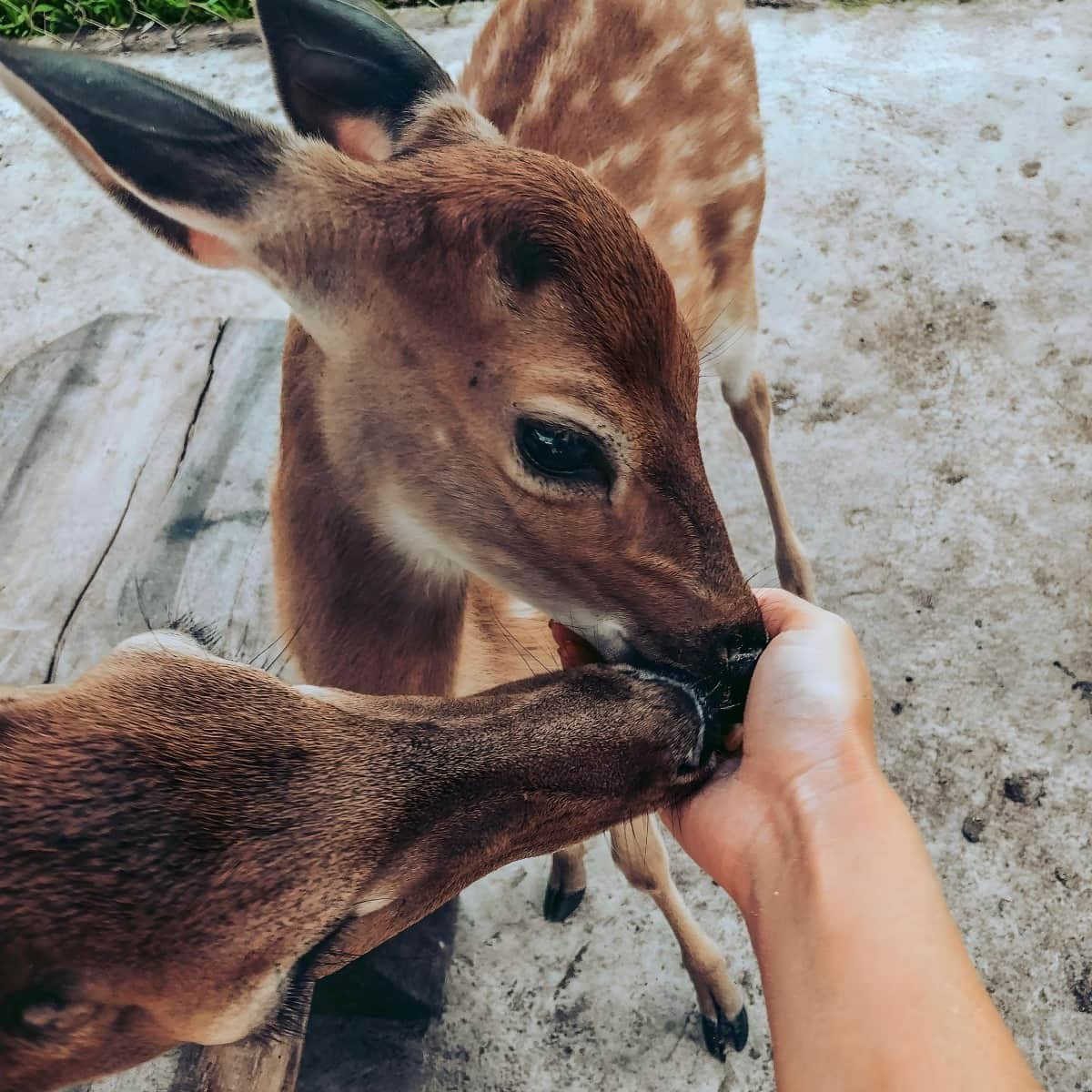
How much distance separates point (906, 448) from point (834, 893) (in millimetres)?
1718

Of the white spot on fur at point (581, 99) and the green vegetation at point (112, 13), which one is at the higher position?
the white spot on fur at point (581, 99)

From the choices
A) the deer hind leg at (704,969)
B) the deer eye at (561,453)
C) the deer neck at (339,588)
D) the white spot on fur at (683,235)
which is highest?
the deer eye at (561,453)

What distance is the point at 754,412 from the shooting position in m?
2.37

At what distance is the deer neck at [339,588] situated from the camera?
4.55ft

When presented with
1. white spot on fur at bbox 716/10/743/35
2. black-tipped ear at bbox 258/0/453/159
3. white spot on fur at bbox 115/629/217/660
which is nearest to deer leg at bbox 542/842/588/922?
white spot on fur at bbox 115/629/217/660

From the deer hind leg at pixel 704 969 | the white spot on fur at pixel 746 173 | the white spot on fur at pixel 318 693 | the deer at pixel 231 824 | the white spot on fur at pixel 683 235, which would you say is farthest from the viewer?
the white spot on fur at pixel 746 173

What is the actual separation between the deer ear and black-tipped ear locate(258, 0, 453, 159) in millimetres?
201

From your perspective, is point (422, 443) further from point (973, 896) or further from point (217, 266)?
point (973, 896)

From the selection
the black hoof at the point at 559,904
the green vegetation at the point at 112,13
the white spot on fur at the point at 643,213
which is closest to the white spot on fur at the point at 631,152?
the white spot on fur at the point at 643,213

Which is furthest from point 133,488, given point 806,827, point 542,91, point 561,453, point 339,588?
point 806,827

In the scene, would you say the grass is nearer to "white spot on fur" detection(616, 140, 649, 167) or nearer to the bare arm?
"white spot on fur" detection(616, 140, 649, 167)

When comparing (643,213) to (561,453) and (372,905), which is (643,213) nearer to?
(561,453)

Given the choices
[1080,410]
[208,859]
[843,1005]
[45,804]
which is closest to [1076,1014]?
[843,1005]

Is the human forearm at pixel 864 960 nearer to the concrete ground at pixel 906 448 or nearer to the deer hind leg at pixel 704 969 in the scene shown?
the deer hind leg at pixel 704 969
